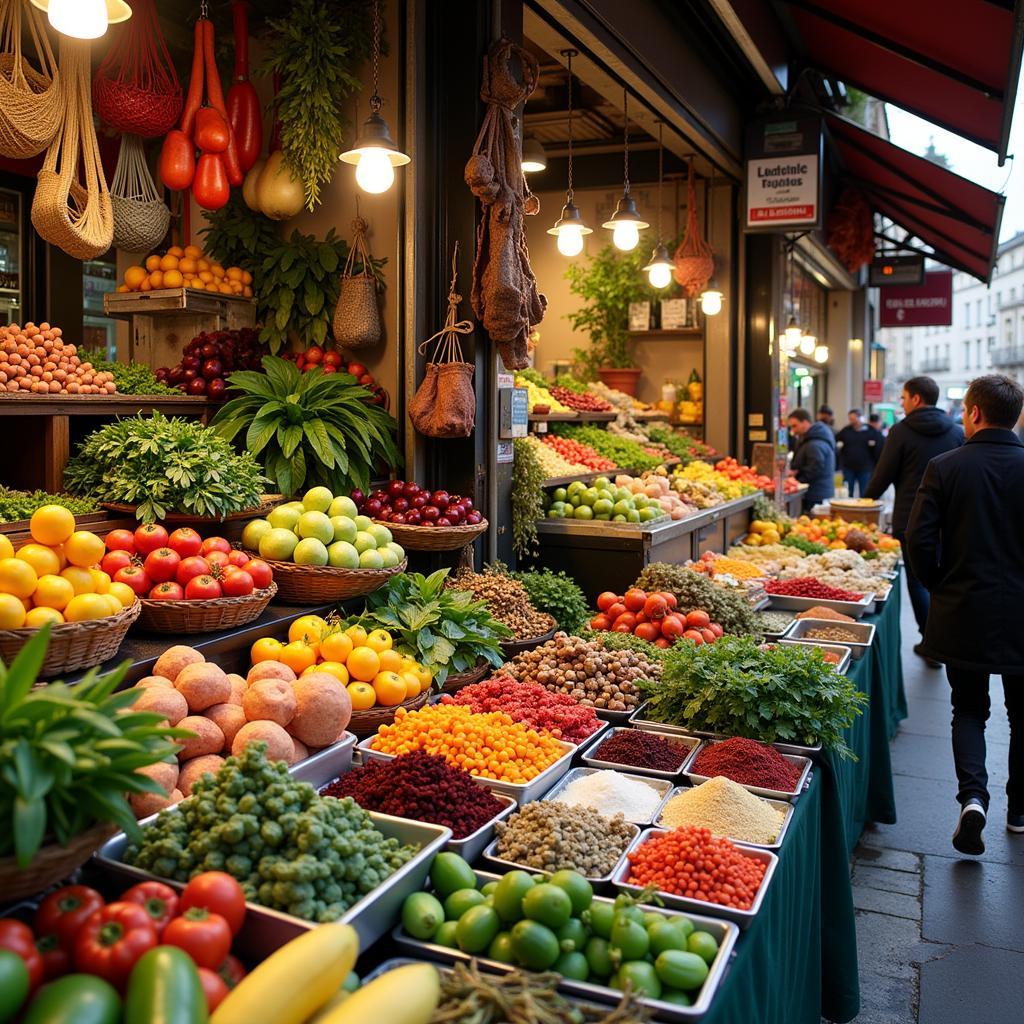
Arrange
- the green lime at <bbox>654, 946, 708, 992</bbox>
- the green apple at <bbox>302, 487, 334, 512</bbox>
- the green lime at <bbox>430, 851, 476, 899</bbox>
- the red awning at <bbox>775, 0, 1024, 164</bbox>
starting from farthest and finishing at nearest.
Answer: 1. the red awning at <bbox>775, 0, 1024, 164</bbox>
2. the green apple at <bbox>302, 487, 334, 512</bbox>
3. the green lime at <bbox>430, 851, 476, 899</bbox>
4. the green lime at <bbox>654, 946, 708, 992</bbox>

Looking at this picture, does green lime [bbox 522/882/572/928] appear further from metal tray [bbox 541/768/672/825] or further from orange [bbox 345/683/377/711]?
orange [bbox 345/683/377/711]

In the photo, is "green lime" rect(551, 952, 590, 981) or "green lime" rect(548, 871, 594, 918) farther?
"green lime" rect(548, 871, 594, 918)

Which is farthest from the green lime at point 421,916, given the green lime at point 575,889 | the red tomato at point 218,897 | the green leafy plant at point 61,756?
the green leafy plant at point 61,756

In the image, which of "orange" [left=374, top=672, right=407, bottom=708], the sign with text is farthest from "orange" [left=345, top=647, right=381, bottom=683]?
the sign with text

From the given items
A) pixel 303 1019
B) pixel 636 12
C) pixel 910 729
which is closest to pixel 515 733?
pixel 303 1019

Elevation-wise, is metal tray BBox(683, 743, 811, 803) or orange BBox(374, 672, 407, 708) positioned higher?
orange BBox(374, 672, 407, 708)

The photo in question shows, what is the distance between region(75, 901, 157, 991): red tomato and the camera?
1.53 meters

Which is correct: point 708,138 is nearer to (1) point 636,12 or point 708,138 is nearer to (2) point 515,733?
(1) point 636,12

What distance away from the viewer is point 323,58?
480 centimetres

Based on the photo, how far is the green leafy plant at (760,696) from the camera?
3.23 m

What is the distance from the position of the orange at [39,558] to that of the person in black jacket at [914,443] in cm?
600

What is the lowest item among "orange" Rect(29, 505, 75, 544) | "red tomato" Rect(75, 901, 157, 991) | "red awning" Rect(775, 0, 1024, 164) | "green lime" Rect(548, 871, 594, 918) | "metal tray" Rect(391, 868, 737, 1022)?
"metal tray" Rect(391, 868, 737, 1022)

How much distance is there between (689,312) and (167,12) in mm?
5898

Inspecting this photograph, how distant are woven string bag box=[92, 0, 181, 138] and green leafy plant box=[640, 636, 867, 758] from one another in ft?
11.4
